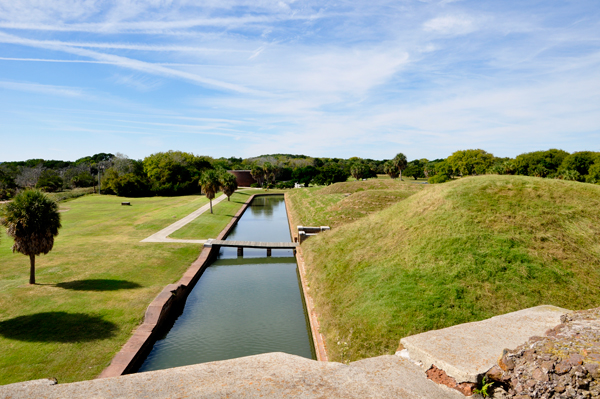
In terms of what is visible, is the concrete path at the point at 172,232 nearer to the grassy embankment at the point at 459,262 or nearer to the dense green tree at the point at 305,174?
the grassy embankment at the point at 459,262

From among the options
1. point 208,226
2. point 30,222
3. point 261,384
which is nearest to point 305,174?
point 208,226

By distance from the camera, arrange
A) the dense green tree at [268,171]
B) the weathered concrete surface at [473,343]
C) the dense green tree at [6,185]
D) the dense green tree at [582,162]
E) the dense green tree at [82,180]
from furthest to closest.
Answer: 1. the dense green tree at [268,171]
2. the dense green tree at [82,180]
3. the dense green tree at [582,162]
4. the dense green tree at [6,185]
5. the weathered concrete surface at [473,343]

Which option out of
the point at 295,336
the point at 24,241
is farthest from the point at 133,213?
the point at 295,336

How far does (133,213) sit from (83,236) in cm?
1531

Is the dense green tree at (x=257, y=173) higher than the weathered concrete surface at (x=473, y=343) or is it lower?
higher

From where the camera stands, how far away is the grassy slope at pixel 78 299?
1095 cm

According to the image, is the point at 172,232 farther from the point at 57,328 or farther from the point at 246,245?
the point at 57,328

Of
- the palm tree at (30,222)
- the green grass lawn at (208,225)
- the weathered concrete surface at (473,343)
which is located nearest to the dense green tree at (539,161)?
the green grass lawn at (208,225)

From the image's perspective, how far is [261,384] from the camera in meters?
6.30

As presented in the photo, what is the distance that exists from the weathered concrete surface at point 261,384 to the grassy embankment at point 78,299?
518 centimetres

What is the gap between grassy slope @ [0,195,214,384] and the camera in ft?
35.9

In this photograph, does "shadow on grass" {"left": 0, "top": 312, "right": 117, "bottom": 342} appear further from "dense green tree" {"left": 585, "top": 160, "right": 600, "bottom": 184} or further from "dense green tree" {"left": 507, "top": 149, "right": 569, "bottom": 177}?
"dense green tree" {"left": 507, "top": 149, "right": 569, "bottom": 177}

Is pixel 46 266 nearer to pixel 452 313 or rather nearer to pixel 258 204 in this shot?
pixel 452 313

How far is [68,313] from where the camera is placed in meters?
14.0
